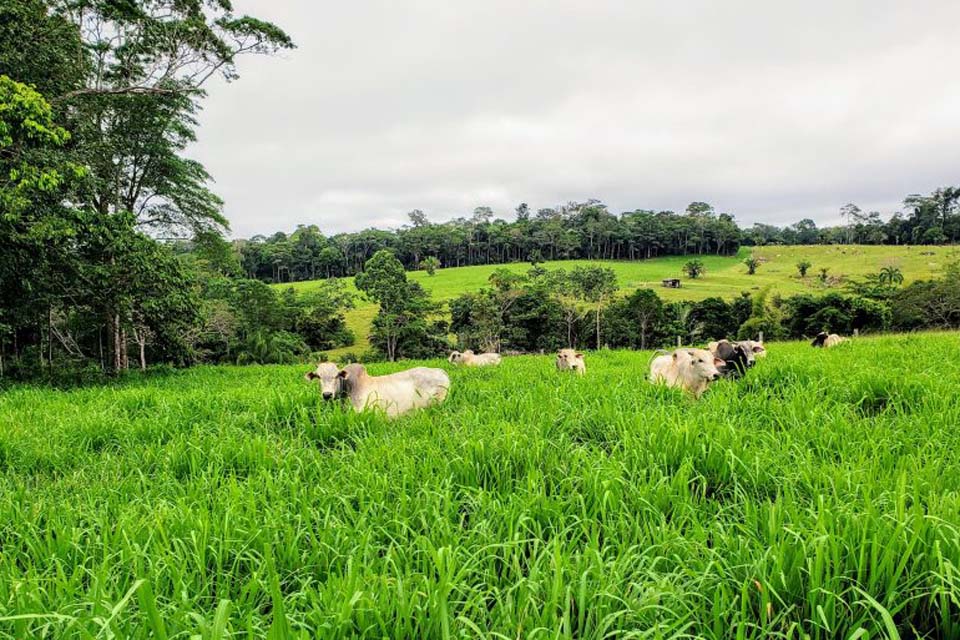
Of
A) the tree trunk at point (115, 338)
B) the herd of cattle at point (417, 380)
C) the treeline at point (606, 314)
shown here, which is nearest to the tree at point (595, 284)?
the treeline at point (606, 314)

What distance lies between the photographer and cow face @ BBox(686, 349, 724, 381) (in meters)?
6.01

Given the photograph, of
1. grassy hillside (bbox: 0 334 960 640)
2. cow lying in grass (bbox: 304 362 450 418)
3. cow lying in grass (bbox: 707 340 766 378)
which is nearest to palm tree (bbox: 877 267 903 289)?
cow lying in grass (bbox: 707 340 766 378)

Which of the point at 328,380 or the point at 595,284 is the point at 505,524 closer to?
the point at 328,380

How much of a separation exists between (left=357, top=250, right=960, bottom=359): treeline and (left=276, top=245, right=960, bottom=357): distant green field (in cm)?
1057

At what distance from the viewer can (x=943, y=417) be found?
152 inches

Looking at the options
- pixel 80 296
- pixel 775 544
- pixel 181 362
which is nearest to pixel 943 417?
pixel 775 544

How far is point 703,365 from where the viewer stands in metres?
6.08

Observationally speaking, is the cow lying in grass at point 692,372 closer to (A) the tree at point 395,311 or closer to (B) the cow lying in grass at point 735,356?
(B) the cow lying in grass at point 735,356

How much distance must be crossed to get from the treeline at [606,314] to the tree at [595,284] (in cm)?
11

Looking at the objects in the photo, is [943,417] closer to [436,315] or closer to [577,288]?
[577,288]

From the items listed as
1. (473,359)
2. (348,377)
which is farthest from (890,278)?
(348,377)

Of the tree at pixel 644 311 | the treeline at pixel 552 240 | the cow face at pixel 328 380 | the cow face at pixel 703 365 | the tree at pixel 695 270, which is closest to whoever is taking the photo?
the cow face at pixel 328 380

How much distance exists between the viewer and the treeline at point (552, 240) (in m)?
103

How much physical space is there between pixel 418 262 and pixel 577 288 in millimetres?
65813
